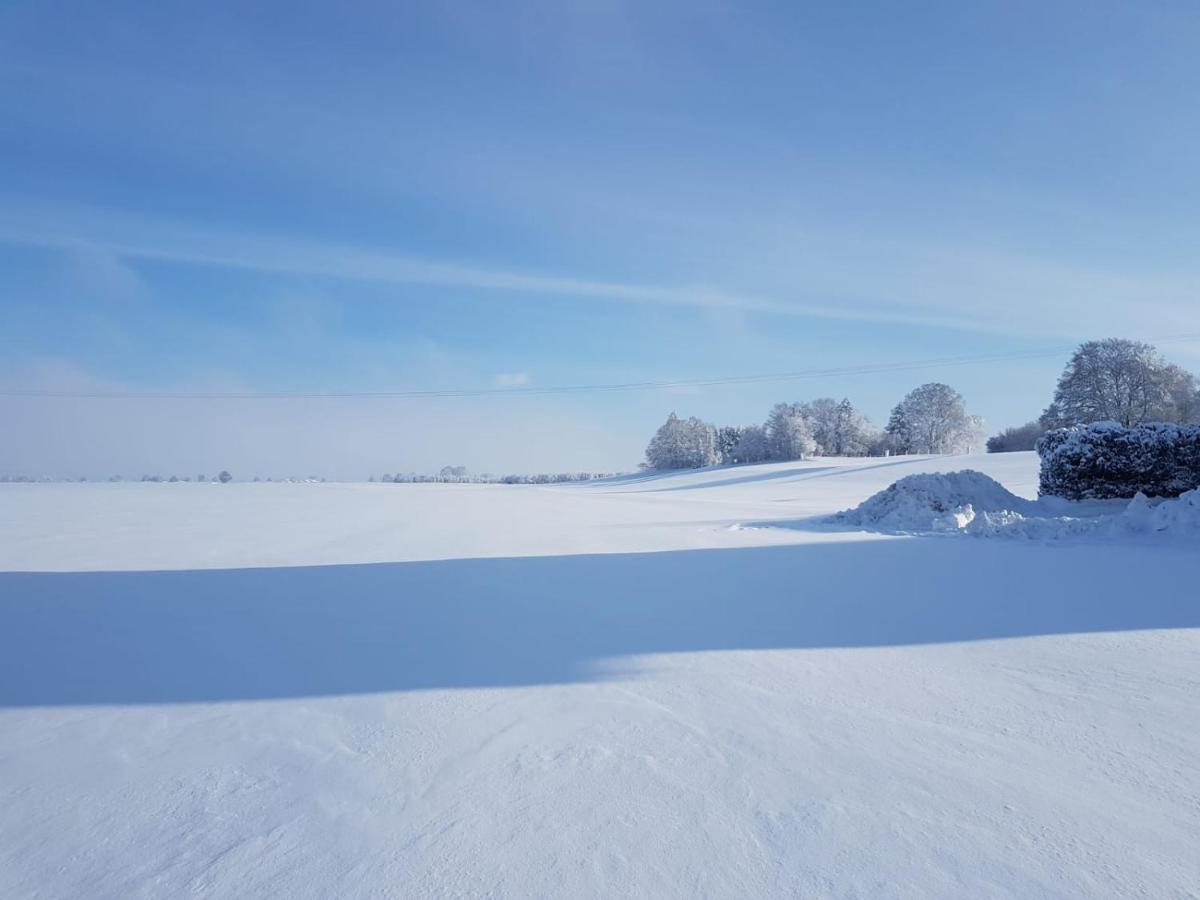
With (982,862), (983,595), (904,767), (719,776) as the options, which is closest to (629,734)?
(719,776)

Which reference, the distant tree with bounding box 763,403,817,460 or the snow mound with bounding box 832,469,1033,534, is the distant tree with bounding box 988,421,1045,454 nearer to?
the distant tree with bounding box 763,403,817,460

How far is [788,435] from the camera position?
159 feet

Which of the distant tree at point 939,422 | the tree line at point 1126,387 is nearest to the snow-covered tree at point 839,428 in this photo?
the distant tree at point 939,422

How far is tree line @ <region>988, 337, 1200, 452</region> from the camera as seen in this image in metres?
28.0

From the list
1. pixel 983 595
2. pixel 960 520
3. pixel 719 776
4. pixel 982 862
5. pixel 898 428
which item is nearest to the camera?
pixel 982 862

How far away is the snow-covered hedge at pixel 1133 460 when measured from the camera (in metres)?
10.6

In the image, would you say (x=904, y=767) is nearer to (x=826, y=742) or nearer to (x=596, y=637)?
(x=826, y=742)

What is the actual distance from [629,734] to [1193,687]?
95.2 inches

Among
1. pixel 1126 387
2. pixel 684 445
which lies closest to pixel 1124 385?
pixel 1126 387

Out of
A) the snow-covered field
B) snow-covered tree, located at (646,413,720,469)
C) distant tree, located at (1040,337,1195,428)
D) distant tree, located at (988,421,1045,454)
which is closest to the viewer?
the snow-covered field

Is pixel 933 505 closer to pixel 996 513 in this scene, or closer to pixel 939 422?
pixel 996 513

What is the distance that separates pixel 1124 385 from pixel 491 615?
35.1 m

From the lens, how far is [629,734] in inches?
84.2

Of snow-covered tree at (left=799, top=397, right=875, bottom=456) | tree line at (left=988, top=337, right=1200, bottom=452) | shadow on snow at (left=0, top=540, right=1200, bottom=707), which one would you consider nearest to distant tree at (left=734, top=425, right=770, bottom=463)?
snow-covered tree at (left=799, top=397, right=875, bottom=456)
